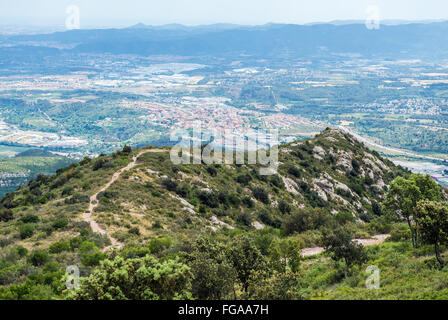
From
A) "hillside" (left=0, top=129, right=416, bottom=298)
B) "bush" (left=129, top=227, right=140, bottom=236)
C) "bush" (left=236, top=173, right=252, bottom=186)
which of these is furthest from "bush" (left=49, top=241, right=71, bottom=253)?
"bush" (left=236, top=173, right=252, bottom=186)

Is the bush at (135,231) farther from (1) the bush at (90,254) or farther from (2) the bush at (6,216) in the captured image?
(2) the bush at (6,216)

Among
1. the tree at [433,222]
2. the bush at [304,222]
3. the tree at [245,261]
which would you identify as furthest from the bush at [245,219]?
the tree at [433,222]

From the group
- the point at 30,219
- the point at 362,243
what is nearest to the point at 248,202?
the point at 362,243

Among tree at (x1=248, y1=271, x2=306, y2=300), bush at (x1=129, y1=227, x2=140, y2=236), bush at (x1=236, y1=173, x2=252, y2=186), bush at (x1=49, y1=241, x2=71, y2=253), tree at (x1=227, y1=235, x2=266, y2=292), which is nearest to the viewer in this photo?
tree at (x1=248, y1=271, x2=306, y2=300)

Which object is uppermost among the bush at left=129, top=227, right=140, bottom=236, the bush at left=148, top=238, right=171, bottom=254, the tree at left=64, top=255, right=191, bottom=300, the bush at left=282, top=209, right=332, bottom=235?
the tree at left=64, top=255, right=191, bottom=300

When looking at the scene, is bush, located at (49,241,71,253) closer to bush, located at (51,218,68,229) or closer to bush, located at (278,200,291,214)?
bush, located at (51,218,68,229)

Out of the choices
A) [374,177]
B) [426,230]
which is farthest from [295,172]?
[426,230]

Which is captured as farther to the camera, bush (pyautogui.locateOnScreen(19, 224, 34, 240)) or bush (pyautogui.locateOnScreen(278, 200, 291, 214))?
bush (pyautogui.locateOnScreen(278, 200, 291, 214))
